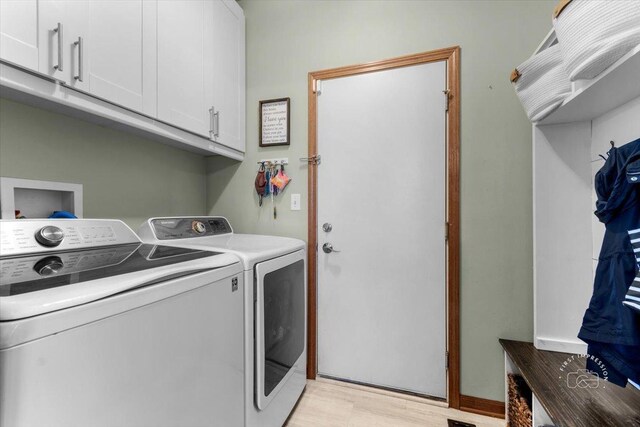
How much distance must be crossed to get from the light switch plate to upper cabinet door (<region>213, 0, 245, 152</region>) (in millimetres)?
545

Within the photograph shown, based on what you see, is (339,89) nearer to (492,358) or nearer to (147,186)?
(147,186)

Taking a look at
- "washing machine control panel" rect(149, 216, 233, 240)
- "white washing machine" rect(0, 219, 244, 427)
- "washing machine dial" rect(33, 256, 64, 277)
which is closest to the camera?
"white washing machine" rect(0, 219, 244, 427)

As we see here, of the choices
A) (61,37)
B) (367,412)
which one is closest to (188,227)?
(61,37)

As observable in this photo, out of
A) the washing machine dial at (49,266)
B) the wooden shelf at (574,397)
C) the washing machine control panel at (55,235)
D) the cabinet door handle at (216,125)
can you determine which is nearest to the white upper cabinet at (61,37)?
the washing machine control panel at (55,235)

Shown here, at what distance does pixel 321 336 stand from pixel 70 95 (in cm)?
184

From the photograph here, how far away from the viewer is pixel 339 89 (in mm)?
1949

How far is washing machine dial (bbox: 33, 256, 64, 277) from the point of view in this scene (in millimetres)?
743

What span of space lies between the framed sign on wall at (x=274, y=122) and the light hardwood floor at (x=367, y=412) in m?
1.71

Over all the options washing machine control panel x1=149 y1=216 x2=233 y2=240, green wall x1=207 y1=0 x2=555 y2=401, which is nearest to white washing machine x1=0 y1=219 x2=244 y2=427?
washing machine control panel x1=149 y1=216 x2=233 y2=240

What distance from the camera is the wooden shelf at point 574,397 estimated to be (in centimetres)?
93

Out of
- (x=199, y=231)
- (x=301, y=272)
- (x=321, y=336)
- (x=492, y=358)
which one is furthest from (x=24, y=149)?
(x=492, y=358)

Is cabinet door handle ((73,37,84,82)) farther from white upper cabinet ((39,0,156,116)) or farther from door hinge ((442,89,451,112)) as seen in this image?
door hinge ((442,89,451,112))

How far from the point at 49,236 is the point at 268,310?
901 millimetres

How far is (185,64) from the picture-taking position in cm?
→ 161
